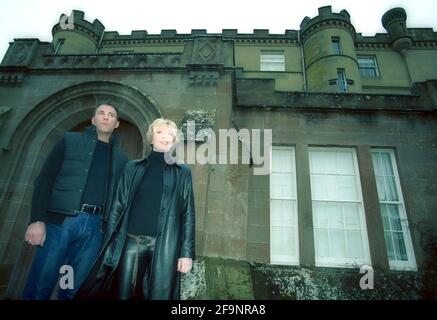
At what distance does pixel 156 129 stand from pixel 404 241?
5.64 metres

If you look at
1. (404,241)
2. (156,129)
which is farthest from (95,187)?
(404,241)

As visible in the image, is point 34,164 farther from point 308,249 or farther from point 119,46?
point 119,46

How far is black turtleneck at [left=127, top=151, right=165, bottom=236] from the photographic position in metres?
3.05

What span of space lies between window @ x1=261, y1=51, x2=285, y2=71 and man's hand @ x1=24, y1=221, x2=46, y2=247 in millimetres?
19157

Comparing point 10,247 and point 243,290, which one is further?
point 10,247

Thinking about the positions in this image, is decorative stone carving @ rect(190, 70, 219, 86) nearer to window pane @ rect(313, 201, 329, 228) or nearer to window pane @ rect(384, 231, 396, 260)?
window pane @ rect(313, 201, 329, 228)

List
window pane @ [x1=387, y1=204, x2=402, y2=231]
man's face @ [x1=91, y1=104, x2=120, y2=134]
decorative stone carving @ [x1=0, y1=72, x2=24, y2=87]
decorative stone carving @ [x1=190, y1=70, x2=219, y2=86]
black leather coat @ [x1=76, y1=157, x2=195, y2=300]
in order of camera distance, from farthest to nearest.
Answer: decorative stone carving @ [x1=0, y1=72, x2=24, y2=87], decorative stone carving @ [x1=190, y1=70, x2=219, y2=86], window pane @ [x1=387, y1=204, x2=402, y2=231], man's face @ [x1=91, y1=104, x2=120, y2=134], black leather coat @ [x1=76, y1=157, x2=195, y2=300]

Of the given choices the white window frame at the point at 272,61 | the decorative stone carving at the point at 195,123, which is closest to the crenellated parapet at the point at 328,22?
the white window frame at the point at 272,61

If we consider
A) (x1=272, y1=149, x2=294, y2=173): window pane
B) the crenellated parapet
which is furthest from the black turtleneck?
the crenellated parapet

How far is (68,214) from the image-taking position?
10.7 ft

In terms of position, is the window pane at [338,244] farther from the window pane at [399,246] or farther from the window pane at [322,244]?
the window pane at [399,246]

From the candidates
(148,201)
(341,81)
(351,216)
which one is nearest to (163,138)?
(148,201)

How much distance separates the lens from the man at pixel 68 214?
3.12 metres

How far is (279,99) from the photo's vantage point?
7.27m
